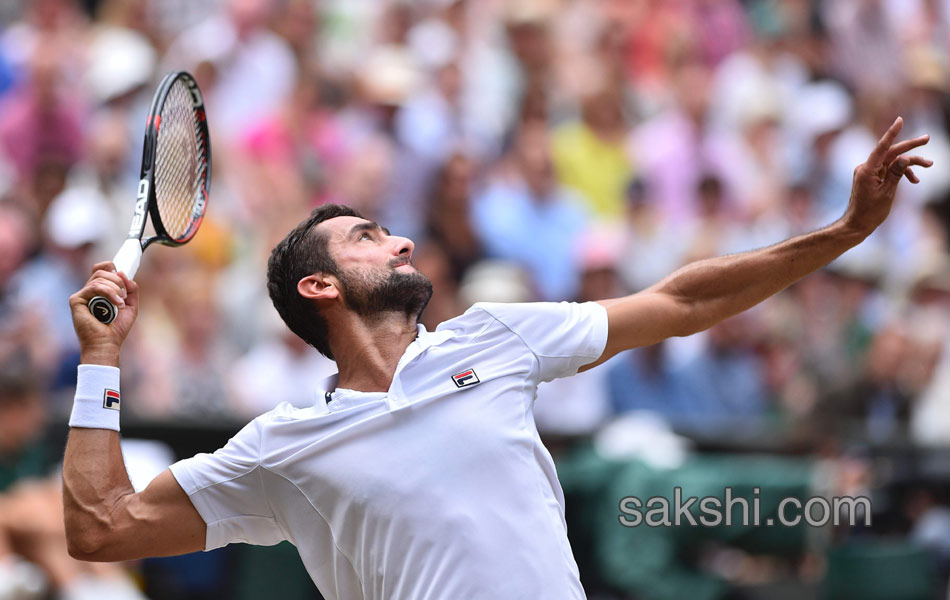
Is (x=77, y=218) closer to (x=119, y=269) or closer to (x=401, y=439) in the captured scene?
(x=119, y=269)

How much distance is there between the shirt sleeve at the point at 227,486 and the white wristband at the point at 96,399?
214 mm

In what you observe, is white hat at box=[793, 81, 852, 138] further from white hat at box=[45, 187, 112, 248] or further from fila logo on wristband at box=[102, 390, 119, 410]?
fila logo on wristband at box=[102, 390, 119, 410]

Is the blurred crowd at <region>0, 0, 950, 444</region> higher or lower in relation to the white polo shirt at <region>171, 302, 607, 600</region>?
higher

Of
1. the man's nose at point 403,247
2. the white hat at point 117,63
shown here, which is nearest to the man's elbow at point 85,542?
the man's nose at point 403,247

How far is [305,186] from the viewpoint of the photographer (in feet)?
30.6

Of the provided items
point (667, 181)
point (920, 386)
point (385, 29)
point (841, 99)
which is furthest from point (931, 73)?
point (385, 29)

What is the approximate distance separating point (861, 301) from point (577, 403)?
223 cm

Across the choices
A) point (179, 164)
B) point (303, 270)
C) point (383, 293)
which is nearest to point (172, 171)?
point (179, 164)

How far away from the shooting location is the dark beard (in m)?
3.60

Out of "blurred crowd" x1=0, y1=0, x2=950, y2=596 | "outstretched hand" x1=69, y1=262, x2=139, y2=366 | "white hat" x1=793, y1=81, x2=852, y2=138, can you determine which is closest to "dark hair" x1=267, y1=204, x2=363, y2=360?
"outstretched hand" x1=69, y1=262, x2=139, y2=366

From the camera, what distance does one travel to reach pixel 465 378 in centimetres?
340

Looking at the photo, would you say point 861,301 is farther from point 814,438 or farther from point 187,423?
point 187,423

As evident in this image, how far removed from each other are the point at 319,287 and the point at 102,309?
22.3 inches

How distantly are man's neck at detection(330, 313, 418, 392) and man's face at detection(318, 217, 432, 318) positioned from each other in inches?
1.2
